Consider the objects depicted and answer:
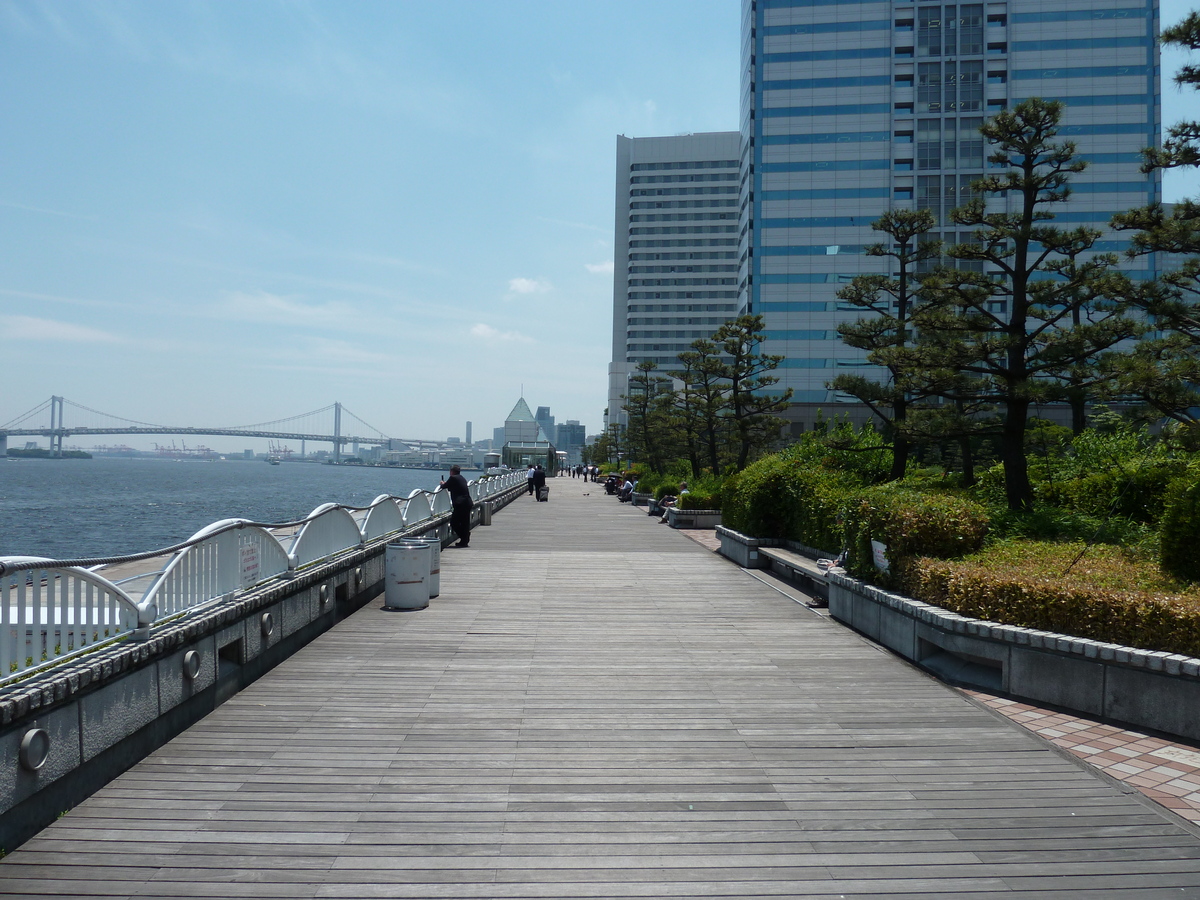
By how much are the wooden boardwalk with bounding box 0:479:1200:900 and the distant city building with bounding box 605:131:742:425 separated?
12378 cm

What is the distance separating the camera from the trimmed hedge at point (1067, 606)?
599 cm

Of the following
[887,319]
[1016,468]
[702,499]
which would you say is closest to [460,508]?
[702,499]

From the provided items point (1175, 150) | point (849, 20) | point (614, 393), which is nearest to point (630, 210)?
point (614, 393)

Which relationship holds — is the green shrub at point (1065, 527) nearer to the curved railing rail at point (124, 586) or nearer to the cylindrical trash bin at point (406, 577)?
the cylindrical trash bin at point (406, 577)

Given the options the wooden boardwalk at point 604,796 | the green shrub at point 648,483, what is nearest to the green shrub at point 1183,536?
the wooden boardwalk at point 604,796

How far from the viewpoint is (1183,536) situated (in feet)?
22.6

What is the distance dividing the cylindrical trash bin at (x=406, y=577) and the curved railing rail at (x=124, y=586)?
130 cm

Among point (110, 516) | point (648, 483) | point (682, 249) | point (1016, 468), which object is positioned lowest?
point (110, 516)

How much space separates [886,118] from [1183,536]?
219ft

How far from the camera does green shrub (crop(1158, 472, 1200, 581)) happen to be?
680 centimetres

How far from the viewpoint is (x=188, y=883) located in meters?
3.66

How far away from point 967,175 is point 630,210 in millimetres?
78825

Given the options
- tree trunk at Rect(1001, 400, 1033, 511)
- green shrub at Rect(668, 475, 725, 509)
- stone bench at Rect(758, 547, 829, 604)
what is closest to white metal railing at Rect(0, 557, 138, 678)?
stone bench at Rect(758, 547, 829, 604)

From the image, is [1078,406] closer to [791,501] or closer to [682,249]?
[791,501]
